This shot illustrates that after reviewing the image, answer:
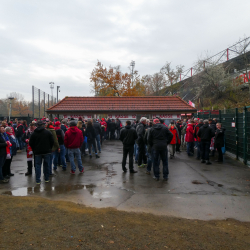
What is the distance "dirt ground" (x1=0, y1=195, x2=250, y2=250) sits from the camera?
3.84m

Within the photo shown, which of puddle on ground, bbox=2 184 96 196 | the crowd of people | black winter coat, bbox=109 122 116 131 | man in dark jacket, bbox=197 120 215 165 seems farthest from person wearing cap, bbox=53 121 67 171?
black winter coat, bbox=109 122 116 131

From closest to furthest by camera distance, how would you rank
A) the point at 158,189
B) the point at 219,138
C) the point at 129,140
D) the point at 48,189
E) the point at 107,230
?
the point at 107,230, the point at 158,189, the point at 48,189, the point at 129,140, the point at 219,138

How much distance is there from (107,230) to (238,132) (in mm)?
8471

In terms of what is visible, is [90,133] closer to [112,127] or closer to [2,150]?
[2,150]

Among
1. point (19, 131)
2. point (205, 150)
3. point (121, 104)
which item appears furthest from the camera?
point (121, 104)

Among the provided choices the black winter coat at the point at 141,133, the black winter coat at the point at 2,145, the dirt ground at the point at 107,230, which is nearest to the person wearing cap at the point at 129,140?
the black winter coat at the point at 141,133

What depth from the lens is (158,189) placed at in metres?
6.82

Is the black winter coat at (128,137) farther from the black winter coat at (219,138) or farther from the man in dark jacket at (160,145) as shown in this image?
the black winter coat at (219,138)

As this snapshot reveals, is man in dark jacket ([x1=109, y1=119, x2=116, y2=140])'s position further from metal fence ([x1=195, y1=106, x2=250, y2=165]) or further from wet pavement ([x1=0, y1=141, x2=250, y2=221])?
wet pavement ([x1=0, y1=141, x2=250, y2=221])

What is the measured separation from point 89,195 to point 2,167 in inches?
138

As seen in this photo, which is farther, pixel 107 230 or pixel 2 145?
pixel 2 145

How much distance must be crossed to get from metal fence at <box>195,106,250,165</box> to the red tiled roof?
951 centimetres

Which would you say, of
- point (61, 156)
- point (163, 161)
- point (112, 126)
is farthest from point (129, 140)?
point (112, 126)

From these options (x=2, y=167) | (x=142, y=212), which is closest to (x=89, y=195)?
(x=142, y=212)
